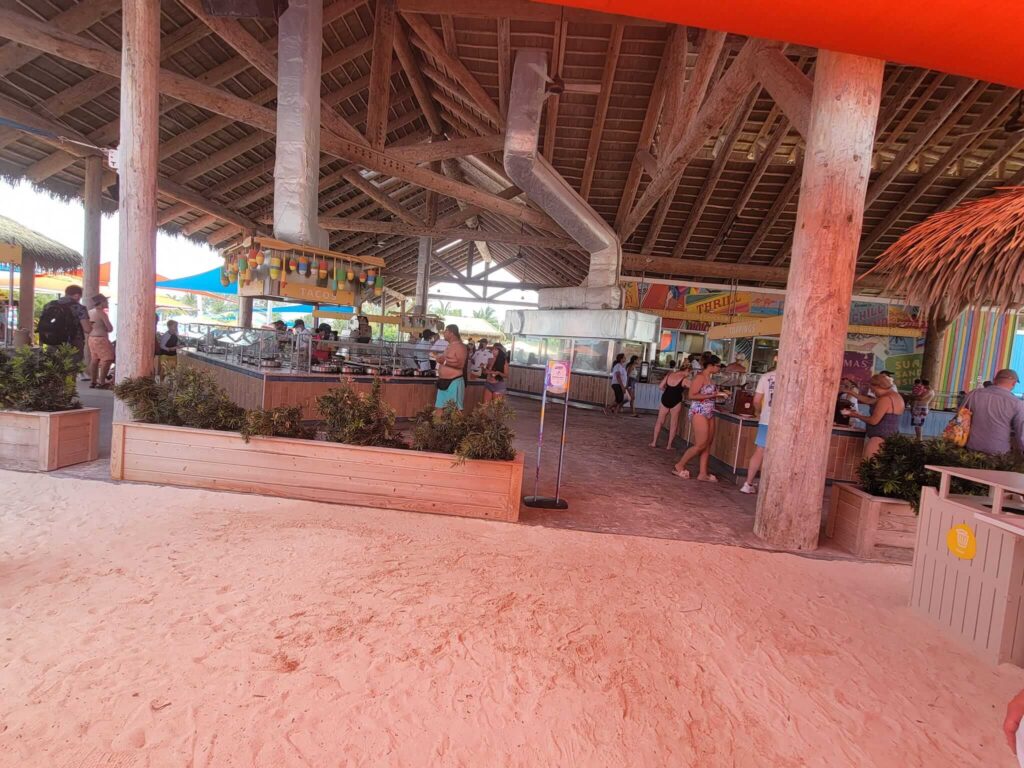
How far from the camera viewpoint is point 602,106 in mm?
9859

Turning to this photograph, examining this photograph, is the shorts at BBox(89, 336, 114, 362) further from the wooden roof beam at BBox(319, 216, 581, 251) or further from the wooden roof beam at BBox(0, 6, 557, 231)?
the wooden roof beam at BBox(319, 216, 581, 251)

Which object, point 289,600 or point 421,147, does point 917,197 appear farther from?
point 289,600

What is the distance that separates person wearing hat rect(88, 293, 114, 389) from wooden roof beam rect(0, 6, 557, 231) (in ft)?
12.1

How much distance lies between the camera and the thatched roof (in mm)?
3023

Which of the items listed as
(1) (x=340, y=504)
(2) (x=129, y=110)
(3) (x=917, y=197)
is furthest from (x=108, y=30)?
(3) (x=917, y=197)

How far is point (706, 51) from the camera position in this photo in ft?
21.6

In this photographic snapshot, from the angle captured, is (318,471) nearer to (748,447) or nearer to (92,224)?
(748,447)

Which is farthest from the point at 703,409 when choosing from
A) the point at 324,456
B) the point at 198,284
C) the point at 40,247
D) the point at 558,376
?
the point at 198,284

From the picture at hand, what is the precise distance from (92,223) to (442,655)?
11.4 m

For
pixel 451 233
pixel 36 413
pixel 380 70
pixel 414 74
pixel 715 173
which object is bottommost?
pixel 36 413

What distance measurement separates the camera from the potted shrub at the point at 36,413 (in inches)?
189

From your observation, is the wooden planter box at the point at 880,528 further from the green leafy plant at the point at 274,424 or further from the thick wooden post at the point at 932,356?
the thick wooden post at the point at 932,356

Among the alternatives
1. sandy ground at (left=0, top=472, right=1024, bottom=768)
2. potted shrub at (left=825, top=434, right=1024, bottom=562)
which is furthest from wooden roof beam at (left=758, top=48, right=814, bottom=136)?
sandy ground at (left=0, top=472, right=1024, bottom=768)

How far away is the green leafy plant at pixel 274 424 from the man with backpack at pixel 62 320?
4.98 meters
